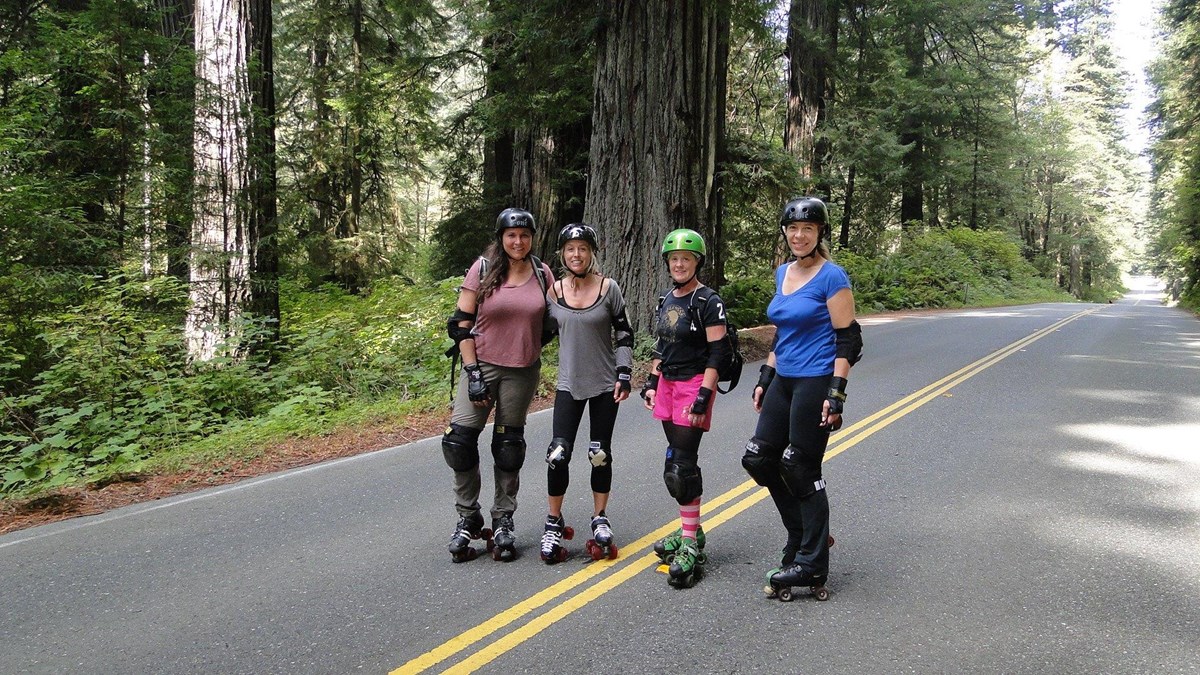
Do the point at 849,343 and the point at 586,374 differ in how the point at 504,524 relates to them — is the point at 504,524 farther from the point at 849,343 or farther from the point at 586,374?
the point at 849,343

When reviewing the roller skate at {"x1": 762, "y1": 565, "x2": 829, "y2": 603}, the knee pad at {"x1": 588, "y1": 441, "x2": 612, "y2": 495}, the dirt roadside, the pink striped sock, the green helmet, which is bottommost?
the dirt roadside

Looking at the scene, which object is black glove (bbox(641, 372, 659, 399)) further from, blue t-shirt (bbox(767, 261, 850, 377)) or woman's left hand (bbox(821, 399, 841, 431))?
woman's left hand (bbox(821, 399, 841, 431))

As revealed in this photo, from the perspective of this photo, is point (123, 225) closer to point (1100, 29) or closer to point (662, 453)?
point (662, 453)

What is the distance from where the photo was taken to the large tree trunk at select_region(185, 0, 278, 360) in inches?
364

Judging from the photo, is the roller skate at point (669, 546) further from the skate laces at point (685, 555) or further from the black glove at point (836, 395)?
the black glove at point (836, 395)

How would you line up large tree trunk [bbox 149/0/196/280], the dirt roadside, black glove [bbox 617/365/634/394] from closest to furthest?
black glove [bbox 617/365/634/394] → the dirt roadside → large tree trunk [bbox 149/0/196/280]

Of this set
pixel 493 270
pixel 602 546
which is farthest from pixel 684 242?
pixel 602 546

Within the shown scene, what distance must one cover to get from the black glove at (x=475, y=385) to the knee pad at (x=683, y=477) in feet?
3.74

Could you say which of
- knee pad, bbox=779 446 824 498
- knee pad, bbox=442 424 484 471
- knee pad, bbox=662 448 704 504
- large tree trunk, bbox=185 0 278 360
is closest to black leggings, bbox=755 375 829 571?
knee pad, bbox=779 446 824 498

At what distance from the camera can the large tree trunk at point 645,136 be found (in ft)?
37.8

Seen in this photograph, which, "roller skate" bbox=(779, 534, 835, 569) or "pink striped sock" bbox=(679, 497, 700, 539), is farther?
"pink striped sock" bbox=(679, 497, 700, 539)

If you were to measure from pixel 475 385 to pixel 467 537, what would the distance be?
92 centimetres

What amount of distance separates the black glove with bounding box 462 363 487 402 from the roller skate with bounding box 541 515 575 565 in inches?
33.5

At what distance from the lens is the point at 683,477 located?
4.00 m
